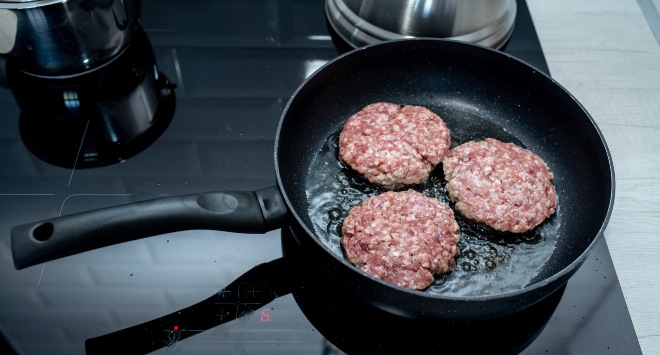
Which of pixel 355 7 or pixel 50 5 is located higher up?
pixel 50 5

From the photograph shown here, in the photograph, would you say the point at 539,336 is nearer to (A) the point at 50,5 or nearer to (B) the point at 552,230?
(B) the point at 552,230

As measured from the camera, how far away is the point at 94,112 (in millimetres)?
1498

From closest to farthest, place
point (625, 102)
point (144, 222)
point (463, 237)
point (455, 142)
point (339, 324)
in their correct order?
point (144, 222), point (339, 324), point (463, 237), point (455, 142), point (625, 102)

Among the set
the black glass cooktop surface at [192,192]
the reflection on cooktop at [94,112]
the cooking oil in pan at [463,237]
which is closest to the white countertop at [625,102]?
the black glass cooktop surface at [192,192]

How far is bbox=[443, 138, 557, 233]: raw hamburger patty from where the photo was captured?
4.21ft

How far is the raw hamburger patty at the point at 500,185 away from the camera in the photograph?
1.28 m

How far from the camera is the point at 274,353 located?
3.75ft

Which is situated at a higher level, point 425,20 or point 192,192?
point 425,20

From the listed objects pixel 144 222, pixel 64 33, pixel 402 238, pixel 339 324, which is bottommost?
pixel 339 324

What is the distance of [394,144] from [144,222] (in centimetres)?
62

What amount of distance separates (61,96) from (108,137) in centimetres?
19

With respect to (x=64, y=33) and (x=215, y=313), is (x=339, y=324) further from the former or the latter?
(x=64, y=33)

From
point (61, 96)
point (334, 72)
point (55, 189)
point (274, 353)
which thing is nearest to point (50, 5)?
point (61, 96)

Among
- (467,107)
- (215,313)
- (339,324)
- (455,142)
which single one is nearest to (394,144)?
(455,142)
